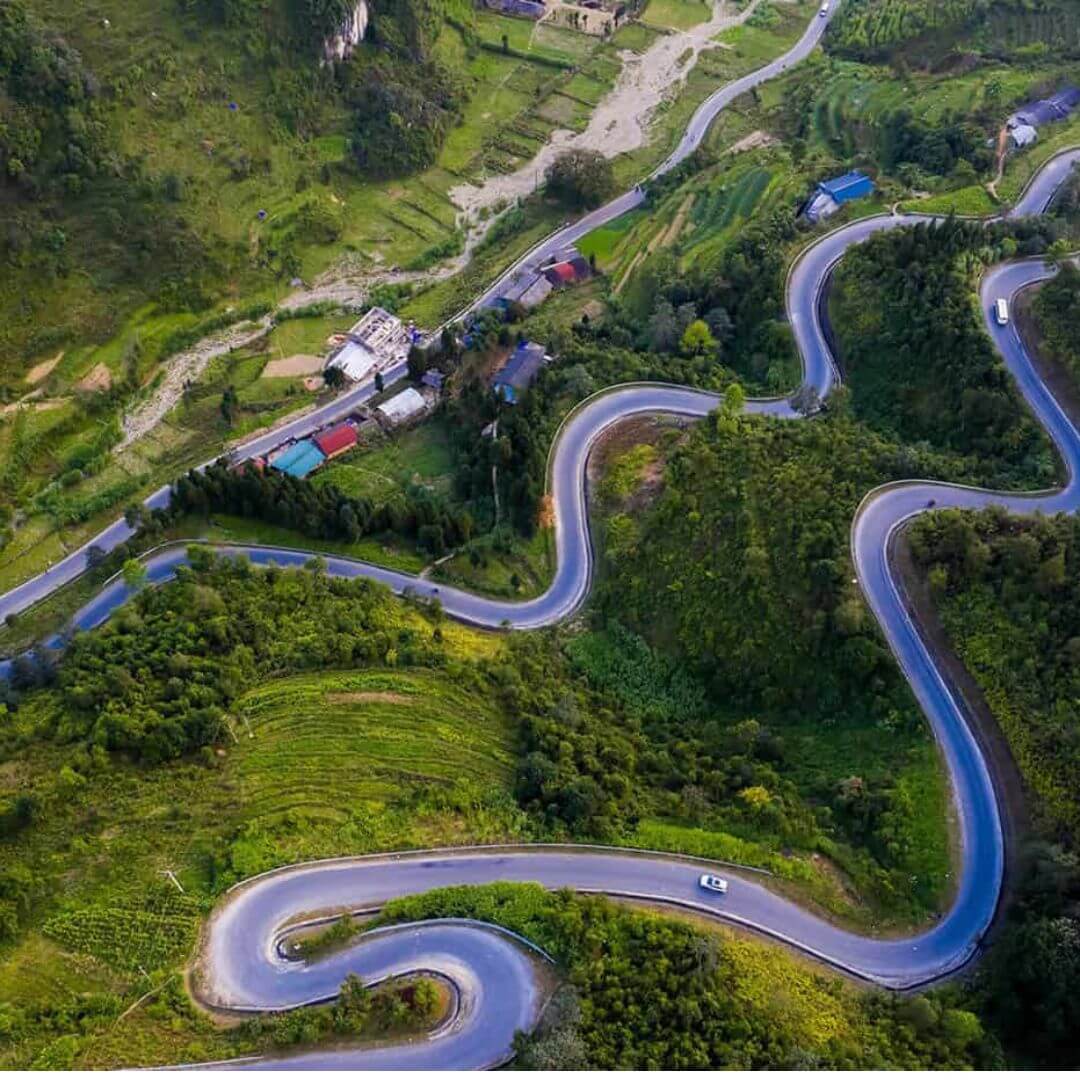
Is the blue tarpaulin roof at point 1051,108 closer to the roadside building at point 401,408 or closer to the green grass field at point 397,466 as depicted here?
the roadside building at point 401,408

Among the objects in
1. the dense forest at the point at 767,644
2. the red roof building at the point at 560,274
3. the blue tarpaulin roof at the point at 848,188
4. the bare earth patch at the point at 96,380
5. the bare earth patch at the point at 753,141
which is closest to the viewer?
the dense forest at the point at 767,644

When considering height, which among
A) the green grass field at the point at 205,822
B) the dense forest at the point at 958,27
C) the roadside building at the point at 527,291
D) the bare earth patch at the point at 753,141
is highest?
the dense forest at the point at 958,27

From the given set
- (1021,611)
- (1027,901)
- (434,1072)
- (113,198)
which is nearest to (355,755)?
(434,1072)

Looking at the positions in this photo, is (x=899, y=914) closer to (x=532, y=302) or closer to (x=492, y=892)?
(x=492, y=892)

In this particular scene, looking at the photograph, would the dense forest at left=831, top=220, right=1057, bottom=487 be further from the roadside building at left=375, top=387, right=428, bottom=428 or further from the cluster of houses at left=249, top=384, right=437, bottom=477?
the cluster of houses at left=249, top=384, right=437, bottom=477

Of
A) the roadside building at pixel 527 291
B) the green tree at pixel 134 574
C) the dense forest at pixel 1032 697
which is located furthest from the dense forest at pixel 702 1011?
the roadside building at pixel 527 291

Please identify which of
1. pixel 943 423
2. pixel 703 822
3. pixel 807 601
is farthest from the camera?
pixel 943 423
